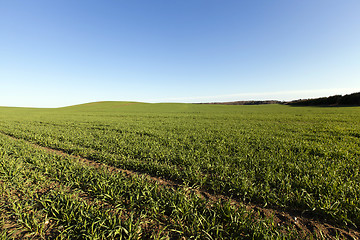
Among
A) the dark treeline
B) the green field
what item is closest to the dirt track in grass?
the green field

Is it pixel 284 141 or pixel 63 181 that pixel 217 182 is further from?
pixel 284 141

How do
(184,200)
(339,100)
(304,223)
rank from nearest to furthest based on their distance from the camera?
(304,223) → (184,200) → (339,100)

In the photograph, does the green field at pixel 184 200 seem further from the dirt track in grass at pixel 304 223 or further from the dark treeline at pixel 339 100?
the dark treeline at pixel 339 100

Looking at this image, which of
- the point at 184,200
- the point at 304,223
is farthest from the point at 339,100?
the point at 184,200

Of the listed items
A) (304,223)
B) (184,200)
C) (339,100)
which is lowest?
(304,223)

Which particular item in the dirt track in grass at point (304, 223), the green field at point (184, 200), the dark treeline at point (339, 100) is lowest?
the dirt track in grass at point (304, 223)

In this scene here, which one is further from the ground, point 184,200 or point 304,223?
point 184,200

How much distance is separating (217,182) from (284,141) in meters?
6.68

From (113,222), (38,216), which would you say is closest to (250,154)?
(113,222)

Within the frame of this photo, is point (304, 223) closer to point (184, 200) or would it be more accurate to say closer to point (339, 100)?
point (184, 200)

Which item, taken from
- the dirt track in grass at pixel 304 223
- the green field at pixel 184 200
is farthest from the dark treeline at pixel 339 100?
the dirt track in grass at pixel 304 223

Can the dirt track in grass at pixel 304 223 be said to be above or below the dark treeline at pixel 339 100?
below

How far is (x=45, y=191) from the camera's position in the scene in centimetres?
410

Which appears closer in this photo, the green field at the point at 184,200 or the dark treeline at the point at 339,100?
the green field at the point at 184,200
